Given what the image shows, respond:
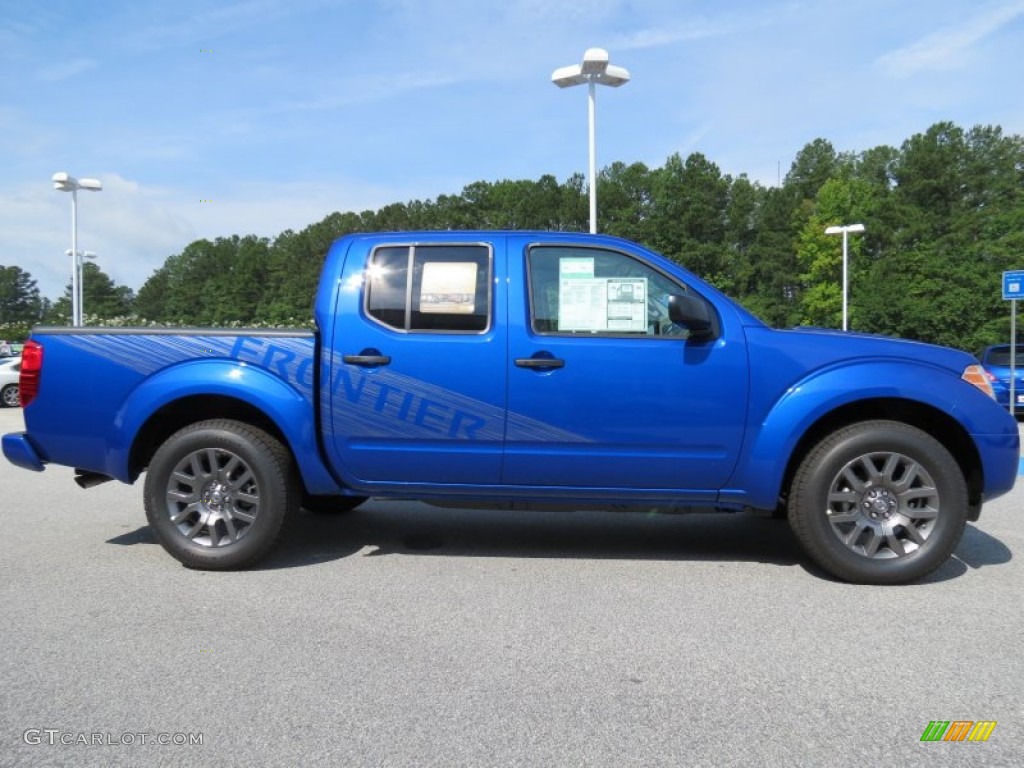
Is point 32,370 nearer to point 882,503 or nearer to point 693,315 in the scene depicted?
point 693,315

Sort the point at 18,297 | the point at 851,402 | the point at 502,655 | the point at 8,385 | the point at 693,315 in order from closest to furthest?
the point at 502,655, the point at 693,315, the point at 851,402, the point at 8,385, the point at 18,297

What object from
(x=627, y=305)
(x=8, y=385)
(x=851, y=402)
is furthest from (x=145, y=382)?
(x=8, y=385)

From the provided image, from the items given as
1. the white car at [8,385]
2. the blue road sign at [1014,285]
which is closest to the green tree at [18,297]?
the white car at [8,385]

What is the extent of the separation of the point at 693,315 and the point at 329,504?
3.12 metres

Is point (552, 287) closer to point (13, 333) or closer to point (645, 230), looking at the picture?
point (645, 230)

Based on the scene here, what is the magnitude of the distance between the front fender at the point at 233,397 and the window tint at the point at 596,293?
141 centimetres

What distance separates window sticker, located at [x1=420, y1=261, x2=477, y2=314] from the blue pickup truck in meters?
0.01

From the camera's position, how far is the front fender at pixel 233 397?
4.39 metres

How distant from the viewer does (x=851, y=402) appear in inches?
167

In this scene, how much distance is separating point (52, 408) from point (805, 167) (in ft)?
233

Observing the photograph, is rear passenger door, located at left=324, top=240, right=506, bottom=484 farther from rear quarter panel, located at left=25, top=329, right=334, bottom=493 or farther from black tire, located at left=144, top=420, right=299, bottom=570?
black tire, located at left=144, top=420, right=299, bottom=570

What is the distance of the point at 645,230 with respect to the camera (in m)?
60.4

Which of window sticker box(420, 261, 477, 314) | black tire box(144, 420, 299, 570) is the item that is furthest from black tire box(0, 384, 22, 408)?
window sticker box(420, 261, 477, 314)

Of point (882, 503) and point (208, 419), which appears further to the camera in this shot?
point (208, 419)
